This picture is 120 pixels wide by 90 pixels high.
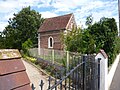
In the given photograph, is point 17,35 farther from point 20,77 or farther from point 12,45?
point 20,77

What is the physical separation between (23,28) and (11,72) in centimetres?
4267

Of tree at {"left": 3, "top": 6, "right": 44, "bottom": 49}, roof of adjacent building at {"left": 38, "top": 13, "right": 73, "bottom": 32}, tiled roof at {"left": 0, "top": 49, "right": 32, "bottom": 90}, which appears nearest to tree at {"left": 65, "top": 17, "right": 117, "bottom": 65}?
tiled roof at {"left": 0, "top": 49, "right": 32, "bottom": 90}

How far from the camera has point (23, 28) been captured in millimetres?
43281

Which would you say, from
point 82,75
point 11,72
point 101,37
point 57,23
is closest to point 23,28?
point 57,23

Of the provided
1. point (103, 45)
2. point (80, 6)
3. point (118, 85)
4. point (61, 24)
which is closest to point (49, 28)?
point (61, 24)

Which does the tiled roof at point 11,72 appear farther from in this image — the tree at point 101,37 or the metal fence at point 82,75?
the tree at point 101,37

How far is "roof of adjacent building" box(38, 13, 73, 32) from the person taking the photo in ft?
99.1

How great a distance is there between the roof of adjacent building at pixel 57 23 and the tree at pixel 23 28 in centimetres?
946

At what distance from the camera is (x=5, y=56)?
1.38 metres

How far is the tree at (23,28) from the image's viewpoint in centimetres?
4233

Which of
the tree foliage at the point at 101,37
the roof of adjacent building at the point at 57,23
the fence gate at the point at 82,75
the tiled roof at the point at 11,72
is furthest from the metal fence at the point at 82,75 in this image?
the roof of adjacent building at the point at 57,23

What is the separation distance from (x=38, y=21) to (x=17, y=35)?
5446 mm

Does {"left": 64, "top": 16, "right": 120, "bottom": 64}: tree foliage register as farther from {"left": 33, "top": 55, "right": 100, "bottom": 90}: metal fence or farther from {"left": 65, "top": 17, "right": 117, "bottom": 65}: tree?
{"left": 33, "top": 55, "right": 100, "bottom": 90}: metal fence

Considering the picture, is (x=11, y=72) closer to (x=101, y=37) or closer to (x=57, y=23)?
(x=101, y=37)
